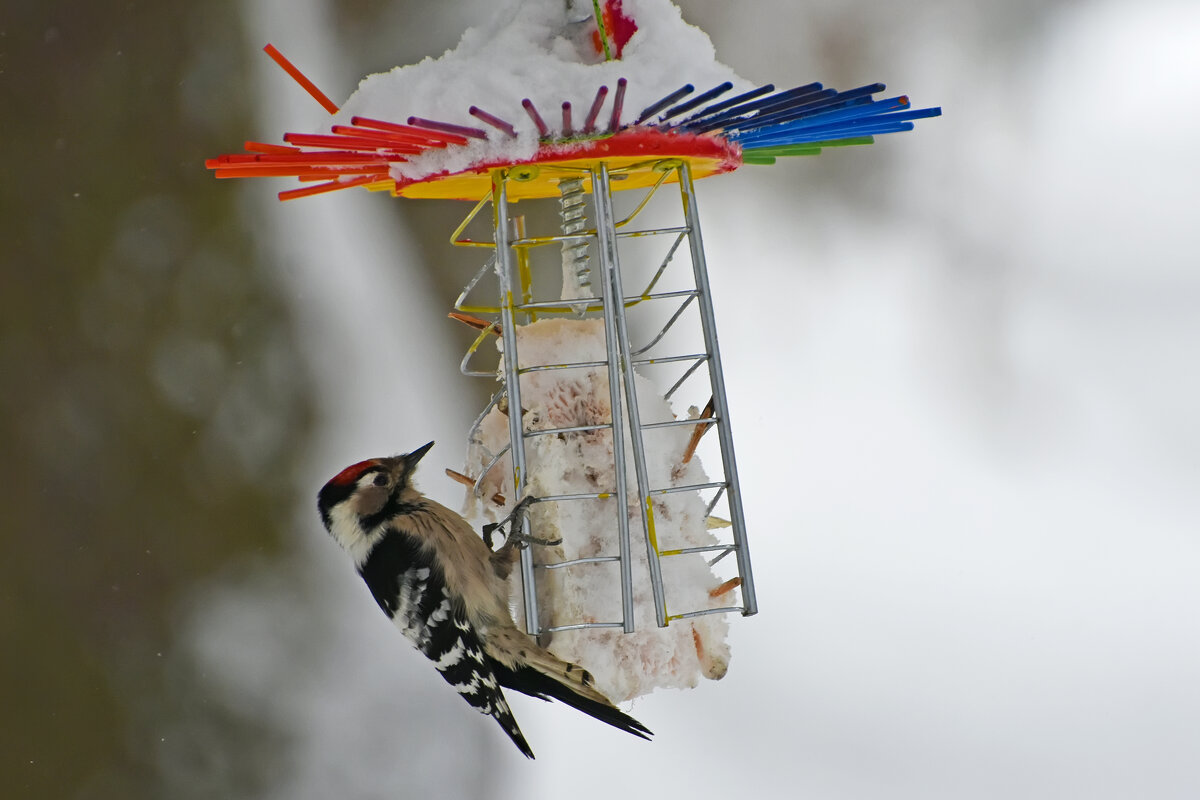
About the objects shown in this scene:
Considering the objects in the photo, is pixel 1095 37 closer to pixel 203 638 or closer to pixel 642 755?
pixel 642 755

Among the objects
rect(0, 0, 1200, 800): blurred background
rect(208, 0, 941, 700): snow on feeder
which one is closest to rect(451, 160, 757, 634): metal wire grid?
rect(208, 0, 941, 700): snow on feeder

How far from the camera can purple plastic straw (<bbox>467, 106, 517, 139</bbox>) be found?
1.06 meters

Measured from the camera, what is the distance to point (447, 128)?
110 centimetres

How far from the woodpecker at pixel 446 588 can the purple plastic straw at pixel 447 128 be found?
532 mm

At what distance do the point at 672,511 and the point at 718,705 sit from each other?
1.77 m

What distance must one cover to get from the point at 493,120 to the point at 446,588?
785 mm

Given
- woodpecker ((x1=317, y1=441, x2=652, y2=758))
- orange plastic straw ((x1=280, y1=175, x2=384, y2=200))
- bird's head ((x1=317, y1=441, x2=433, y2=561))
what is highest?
orange plastic straw ((x1=280, y1=175, x2=384, y2=200))

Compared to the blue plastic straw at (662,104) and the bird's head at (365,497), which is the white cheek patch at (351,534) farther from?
the blue plastic straw at (662,104)

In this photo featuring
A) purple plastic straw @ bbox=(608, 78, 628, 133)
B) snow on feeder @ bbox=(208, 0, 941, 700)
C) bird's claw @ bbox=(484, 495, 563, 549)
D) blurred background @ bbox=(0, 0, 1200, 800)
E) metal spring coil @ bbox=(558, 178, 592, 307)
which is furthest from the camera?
blurred background @ bbox=(0, 0, 1200, 800)

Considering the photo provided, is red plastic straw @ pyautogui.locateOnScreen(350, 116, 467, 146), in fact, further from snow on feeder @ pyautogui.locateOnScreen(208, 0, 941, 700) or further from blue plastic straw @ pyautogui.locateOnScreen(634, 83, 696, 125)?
blue plastic straw @ pyautogui.locateOnScreen(634, 83, 696, 125)

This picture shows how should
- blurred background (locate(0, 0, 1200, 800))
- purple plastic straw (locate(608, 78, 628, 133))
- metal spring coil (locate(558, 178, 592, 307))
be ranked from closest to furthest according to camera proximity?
purple plastic straw (locate(608, 78, 628, 133)), metal spring coil (locate(558, 178, 592, 307)), blurred background (locate(0, 0, 1200, 800))

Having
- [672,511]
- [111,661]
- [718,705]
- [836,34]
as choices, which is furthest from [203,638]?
[836,34]

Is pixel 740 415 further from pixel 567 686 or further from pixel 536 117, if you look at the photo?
pixel 536 117

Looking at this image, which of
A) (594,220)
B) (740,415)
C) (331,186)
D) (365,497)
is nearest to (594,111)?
(594,220)
